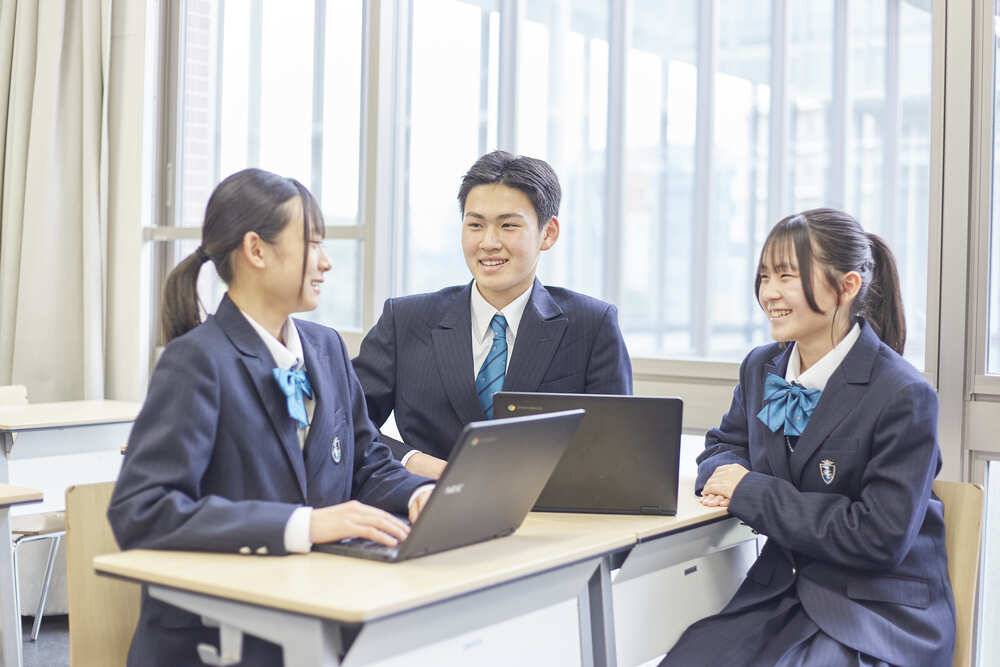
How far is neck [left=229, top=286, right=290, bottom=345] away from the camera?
184cm

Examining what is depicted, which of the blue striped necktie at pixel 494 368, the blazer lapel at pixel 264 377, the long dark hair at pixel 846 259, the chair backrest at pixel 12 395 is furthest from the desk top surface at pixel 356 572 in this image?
the chair backrest at pixel 12 395

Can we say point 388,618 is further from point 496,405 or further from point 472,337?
point 472,337

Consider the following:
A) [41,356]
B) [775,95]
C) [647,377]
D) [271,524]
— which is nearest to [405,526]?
[271,524]

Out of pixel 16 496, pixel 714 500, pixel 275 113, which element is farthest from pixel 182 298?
pixel 275 113

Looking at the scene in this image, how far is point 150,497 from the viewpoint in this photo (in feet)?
5.19

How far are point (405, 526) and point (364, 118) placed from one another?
2.64 metres

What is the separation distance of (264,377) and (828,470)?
112 centimetres

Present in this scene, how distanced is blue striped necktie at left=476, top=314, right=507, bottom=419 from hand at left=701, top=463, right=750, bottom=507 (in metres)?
0.52

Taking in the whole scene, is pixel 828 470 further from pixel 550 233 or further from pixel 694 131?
pixel 694 131

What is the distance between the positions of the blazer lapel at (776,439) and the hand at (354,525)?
0.91 meters

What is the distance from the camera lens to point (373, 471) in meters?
2.06

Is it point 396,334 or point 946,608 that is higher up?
point 396,334

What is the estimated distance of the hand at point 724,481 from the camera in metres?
2.19

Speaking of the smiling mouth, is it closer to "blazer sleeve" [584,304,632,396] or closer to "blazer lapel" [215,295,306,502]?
"blazer sleeve" [584,304,632,396]
